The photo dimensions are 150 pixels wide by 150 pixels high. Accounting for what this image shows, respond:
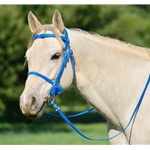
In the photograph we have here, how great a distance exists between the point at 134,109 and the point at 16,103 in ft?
39.1

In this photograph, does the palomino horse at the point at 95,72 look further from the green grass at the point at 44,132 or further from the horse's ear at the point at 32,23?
the green grass at the point at 44,132

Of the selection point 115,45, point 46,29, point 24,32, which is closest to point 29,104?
point 46,29

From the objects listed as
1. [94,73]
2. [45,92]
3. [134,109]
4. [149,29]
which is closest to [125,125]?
[134,109]

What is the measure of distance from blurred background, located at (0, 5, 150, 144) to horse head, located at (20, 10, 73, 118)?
31.1 feet

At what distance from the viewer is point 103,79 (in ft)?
14.7

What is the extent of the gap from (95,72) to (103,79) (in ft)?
0.39

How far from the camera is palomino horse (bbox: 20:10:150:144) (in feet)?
13.6

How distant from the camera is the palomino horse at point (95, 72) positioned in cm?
416

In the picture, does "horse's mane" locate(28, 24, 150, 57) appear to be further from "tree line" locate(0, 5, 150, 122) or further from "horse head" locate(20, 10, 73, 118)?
"tree line" locate(0, 5, 150, 122)

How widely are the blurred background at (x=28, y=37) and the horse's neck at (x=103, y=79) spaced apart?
9.17 meters

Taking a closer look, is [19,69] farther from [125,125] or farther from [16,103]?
[125,125]

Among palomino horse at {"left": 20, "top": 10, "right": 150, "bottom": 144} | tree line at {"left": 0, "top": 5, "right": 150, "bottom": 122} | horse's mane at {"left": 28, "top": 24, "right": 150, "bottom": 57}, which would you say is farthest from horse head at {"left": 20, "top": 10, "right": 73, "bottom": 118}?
tree line at {"left": 0, "top": 5, "right": 150, "bottom": 122}

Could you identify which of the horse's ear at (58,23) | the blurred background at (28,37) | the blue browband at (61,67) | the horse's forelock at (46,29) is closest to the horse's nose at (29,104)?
the blue browband at (61,67)

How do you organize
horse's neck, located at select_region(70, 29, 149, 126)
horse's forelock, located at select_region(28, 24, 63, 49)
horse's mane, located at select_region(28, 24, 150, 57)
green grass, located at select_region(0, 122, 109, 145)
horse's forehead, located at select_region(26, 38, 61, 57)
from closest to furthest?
horse's forehead, located at select_region(26, 38, 61, 57) < horse's forelock, located at select_region(28, 24, 63, 49) < horse's neck, located at select_region(70, 29, 149, 126) < horse's mane, located at select_region(28, 24, 150, 57) < green grass, located at select_region(0, 122, 109, 145)
